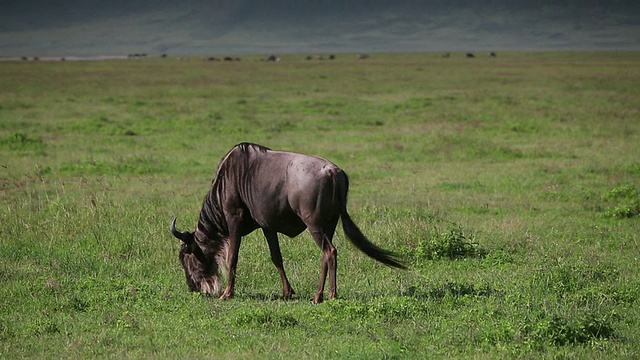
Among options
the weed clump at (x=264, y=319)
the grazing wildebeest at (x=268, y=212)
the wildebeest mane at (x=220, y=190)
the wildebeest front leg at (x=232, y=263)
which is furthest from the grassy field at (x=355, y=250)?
the wildebeest mane at (x=220, y=190)

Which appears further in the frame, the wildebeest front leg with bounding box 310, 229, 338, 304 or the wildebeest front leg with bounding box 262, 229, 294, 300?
the wildebeest front leg with bounding box 262, 229, 294, 300

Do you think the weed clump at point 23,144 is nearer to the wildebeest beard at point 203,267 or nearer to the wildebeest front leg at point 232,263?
the wildebeest beard at point 203,267

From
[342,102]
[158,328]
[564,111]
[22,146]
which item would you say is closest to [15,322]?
[158,328]

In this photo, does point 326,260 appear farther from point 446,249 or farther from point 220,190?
point 446,249

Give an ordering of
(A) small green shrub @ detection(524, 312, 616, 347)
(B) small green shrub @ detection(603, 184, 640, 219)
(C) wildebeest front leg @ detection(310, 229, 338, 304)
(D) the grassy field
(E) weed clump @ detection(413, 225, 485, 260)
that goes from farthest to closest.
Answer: (B) small green shrub @ detection(603, 184, 640, 219) → (E) weed clump @ detection(413, 225, 485, 260) → (C) wildebeest front leg @ detection(310, 229, 338, 304) → (D) the grassy field → (A) small green shrub @ detection(524, 312, 616, 347)

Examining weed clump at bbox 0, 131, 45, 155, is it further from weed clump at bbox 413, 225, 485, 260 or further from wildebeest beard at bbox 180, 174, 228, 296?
weed clump at bbox 413, 225, 485, 260

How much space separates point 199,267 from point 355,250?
2230 mm

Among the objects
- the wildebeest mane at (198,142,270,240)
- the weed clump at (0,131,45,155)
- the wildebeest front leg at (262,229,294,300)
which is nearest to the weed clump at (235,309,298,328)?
the wildebeest front leg at (262,229,294,300)

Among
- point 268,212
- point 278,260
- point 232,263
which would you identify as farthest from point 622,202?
point 232,263

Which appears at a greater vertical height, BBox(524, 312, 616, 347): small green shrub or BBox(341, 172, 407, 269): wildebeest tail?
BBox(341, 172, 407, 269): wildebeest tail

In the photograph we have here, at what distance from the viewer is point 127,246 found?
10766 millimetres

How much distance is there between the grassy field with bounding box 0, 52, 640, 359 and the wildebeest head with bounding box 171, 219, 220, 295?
0.19m

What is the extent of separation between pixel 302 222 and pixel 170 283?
1.70 metres

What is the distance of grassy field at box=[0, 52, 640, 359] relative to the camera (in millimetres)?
7188
